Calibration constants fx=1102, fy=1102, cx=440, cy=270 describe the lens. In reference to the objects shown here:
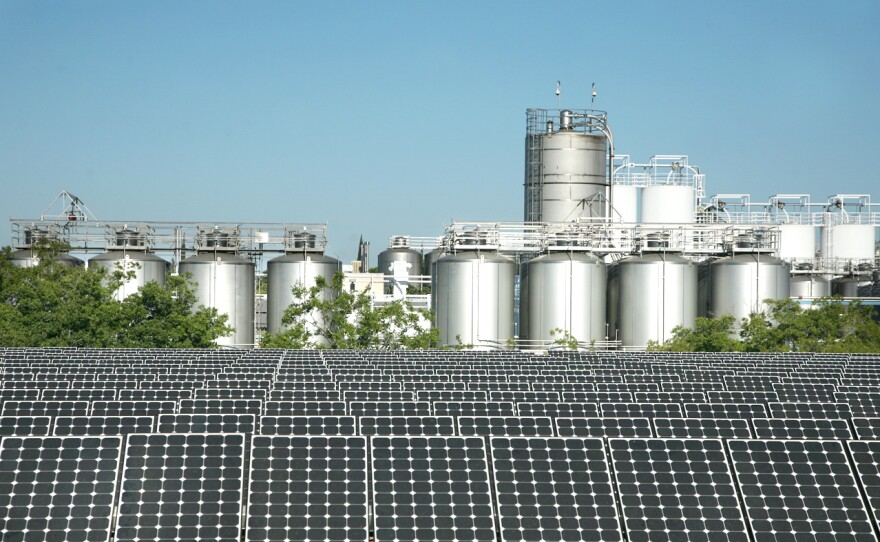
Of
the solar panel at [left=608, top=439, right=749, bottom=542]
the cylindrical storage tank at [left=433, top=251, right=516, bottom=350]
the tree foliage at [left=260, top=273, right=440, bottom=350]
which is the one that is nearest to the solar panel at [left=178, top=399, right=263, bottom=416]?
the solar panel at [left=608, top=439, right=749, bottom=542]

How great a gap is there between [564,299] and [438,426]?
123 feet

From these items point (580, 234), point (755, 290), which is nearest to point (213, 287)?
point (580, 234)

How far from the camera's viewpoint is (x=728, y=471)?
1268 cm

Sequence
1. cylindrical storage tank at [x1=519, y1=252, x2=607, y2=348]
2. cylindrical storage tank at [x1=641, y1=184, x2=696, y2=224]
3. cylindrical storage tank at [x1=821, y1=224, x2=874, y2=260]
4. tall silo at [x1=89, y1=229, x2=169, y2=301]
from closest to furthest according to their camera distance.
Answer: cylindrical storage tank at [x1=519, y1=252, x2=607, y2=348] → tall silo at [x1=89, y1=229, x2=169, y2=301] → cylindrical storage tank at [x1=641, y1=184, x2=696, y2=224] → cylindrical storage tank at [x1=821, y1=224, x2=874, y2=260]

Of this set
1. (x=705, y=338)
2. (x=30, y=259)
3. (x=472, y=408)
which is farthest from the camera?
(x=30, y=259)

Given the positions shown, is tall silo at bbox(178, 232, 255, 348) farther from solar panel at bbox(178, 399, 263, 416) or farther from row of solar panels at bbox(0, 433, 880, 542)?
Answer: row of solar panels at bbox(0, 433, 880, 542)

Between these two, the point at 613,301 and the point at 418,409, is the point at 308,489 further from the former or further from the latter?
the point at 613,301

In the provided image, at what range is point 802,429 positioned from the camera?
1591cm

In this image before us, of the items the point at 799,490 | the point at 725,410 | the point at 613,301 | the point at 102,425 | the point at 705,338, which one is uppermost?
the point at 613,301

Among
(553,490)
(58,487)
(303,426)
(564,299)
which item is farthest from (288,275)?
(553,490)

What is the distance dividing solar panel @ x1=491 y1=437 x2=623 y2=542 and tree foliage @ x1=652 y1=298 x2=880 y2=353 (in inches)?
1483

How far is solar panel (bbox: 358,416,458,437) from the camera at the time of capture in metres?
14.9

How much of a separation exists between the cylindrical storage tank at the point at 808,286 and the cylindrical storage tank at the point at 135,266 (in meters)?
45.5

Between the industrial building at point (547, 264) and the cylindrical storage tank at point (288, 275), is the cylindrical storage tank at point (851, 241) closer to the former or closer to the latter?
the industrial building at point (547, 264)
